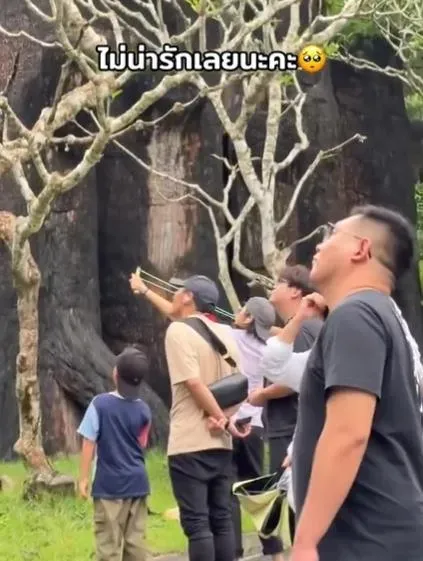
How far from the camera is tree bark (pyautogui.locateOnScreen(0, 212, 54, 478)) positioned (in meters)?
9.40

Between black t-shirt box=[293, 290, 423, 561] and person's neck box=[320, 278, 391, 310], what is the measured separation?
0.07m

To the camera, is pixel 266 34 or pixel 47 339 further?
pixel 47 339

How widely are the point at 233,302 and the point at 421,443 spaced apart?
26.3 ft

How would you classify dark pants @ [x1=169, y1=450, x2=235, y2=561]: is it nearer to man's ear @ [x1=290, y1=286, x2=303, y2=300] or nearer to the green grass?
man's ear @ [x1=290, y1=286, x2=303, y2=300]

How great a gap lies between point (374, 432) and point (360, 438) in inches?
4.5

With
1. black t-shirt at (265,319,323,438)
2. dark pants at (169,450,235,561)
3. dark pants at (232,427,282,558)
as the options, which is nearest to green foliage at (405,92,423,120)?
dark pants at (232,427,282,558)

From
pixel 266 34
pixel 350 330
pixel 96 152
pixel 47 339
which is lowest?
pixel 47 339

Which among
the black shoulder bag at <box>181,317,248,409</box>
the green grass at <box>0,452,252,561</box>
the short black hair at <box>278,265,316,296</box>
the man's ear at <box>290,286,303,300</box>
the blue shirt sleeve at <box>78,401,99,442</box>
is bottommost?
the green grass at <box>0,452,252,561</box>

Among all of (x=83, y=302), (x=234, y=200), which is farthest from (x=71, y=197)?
(x=234, y=200)

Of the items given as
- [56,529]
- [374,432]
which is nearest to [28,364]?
[56,529]

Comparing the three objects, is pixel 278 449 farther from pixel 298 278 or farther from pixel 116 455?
pixel 298 278

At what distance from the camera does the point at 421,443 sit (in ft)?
11.3

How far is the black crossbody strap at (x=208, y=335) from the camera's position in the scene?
22.3ft

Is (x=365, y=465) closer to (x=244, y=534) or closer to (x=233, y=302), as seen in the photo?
(x=244, y=534)
